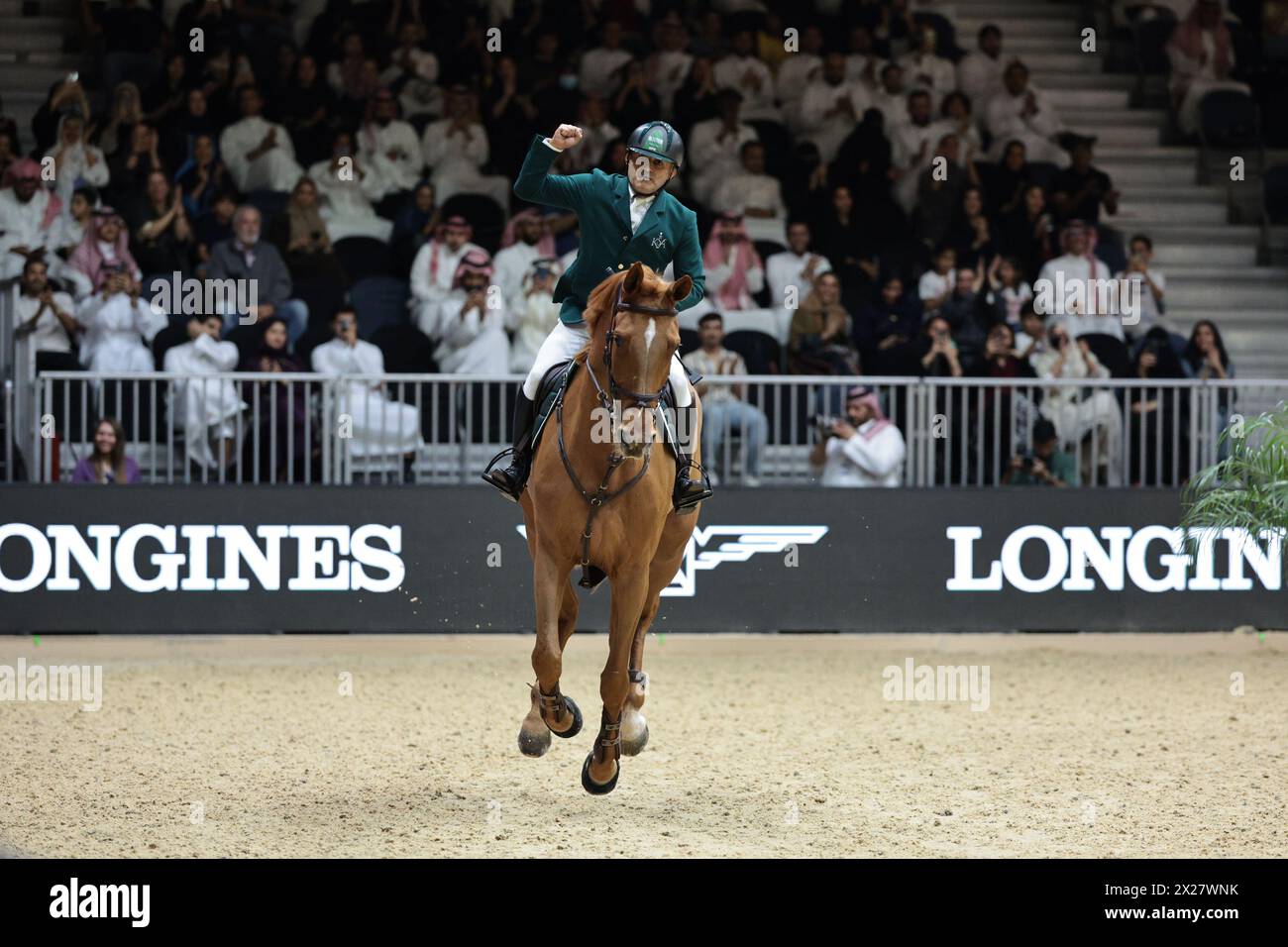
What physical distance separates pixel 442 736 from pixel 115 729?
2.07 m

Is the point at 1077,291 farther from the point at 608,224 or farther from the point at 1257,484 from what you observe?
the point at 608,224

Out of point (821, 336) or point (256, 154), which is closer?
point (821, 336)

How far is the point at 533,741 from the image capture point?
827 cm

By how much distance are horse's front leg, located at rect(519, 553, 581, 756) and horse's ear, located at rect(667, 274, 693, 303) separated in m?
1.49

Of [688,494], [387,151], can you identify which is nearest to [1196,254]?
[387,151]

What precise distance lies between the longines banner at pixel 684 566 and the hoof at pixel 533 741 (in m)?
5.75

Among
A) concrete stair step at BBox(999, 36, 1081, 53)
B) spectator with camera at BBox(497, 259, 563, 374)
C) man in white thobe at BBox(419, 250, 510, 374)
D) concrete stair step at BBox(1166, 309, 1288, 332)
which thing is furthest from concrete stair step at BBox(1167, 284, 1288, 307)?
man in white thobe at BBox(419, 250, 510, 374)

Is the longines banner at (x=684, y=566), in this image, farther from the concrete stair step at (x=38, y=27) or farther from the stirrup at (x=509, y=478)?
the concrete stair step at (x=38, y=27)

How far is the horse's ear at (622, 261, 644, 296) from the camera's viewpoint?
23.8 ft

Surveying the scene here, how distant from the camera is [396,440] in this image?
552 inches

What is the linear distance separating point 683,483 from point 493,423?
5.63m

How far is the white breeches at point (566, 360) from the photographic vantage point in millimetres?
8773

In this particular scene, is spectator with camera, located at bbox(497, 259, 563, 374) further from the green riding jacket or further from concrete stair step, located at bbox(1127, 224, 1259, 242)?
concrete stair step, located at bbox(1127, 224, 1259, 242)

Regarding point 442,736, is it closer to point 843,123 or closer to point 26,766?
point 26,766
